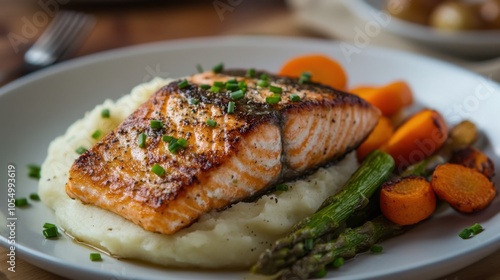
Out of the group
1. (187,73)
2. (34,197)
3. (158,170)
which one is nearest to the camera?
(158,170)

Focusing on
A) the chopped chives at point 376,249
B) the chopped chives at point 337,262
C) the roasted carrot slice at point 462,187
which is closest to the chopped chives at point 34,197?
the chopped chives at point 337,262

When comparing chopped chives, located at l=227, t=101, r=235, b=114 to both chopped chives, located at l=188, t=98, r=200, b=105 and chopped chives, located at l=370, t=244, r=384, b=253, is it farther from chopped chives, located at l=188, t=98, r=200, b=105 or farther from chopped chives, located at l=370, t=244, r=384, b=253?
chopped chives, located at l=370, t=244, r=384, b=253

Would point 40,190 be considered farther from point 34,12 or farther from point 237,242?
point 34,12

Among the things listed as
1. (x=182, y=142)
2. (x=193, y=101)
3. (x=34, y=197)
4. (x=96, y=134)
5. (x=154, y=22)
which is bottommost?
(x=34, y=197)

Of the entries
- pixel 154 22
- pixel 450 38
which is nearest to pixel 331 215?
pixel 450 38

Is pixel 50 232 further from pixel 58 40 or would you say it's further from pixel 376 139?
pixel 58 40

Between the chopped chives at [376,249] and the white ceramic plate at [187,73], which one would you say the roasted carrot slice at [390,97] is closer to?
the white ceramic plate at [187,73]

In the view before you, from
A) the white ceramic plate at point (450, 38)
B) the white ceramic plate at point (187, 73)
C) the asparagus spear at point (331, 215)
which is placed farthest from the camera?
the white ceramic plate at point (450, 38)

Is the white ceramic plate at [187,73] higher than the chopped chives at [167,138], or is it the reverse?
the chopped chives at [167,138]
